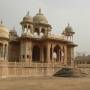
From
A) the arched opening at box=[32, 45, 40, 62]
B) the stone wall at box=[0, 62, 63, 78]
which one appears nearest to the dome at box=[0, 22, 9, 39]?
the stone wall at box=[0, 62, 63, 78]

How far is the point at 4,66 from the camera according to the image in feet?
98.7

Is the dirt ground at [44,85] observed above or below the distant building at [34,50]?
below

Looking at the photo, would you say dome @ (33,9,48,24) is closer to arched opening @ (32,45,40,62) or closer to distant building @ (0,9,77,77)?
distant building @ (0,9,77,77)

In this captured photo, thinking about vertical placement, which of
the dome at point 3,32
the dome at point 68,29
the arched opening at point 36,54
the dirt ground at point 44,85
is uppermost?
the dome at point 68,29

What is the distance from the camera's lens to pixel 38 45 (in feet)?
128

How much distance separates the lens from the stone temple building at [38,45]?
37.6 meters

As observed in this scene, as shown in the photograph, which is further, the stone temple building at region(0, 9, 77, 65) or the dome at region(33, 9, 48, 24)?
the dome at region(33, 9, 48, 24)

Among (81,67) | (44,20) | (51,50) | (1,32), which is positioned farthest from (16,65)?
(44,20)

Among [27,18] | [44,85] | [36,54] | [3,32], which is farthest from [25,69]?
[27,18]

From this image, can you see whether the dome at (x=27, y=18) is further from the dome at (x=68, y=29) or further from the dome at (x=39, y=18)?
the dome at (x=68, y=29)

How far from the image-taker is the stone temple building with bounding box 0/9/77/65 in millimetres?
37594

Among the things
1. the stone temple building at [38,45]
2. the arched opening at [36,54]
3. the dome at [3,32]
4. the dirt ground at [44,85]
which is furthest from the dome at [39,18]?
the dirt ground at [44,85]

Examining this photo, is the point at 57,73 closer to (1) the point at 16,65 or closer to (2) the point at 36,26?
(1) the point at 16,65

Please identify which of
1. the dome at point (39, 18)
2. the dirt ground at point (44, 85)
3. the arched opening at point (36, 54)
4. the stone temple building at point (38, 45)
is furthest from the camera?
the dome at point (39, 18)
